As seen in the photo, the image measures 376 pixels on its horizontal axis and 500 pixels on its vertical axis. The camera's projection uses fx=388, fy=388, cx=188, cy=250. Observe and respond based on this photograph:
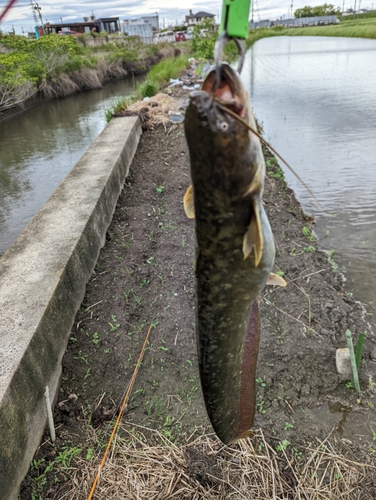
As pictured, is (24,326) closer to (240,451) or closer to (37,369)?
(37,369)

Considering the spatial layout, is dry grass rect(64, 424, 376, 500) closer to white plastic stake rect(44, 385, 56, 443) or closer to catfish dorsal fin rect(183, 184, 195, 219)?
white plastic stake rect(44, 385, 56, 443)

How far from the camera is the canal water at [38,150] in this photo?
715 centimetres

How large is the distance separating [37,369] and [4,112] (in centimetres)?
1396

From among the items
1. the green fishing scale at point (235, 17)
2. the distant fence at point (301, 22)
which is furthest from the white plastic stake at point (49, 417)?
the distant fence at point (301, 22)

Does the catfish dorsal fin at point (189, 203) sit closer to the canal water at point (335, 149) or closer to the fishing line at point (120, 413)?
the fishing line at point (120, 413)

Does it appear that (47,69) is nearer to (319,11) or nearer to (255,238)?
(255,238)

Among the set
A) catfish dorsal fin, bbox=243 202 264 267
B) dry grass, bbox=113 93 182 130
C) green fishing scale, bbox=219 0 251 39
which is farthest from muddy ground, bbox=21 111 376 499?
dry grass, bbox=113 93 182 130

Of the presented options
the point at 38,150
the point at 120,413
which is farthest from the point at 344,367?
the point at 38,150

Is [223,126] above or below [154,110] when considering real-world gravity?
above

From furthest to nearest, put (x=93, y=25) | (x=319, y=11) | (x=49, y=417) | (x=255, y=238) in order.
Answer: (x=319, y=11), (x=93, y=25), (x=49, y=417), (x=255, y=238)

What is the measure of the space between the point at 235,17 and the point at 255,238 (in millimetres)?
596

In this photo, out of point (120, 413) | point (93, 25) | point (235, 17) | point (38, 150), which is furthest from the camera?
point (93, 25)

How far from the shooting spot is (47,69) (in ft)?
56.0

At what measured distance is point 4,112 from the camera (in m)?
14.0
